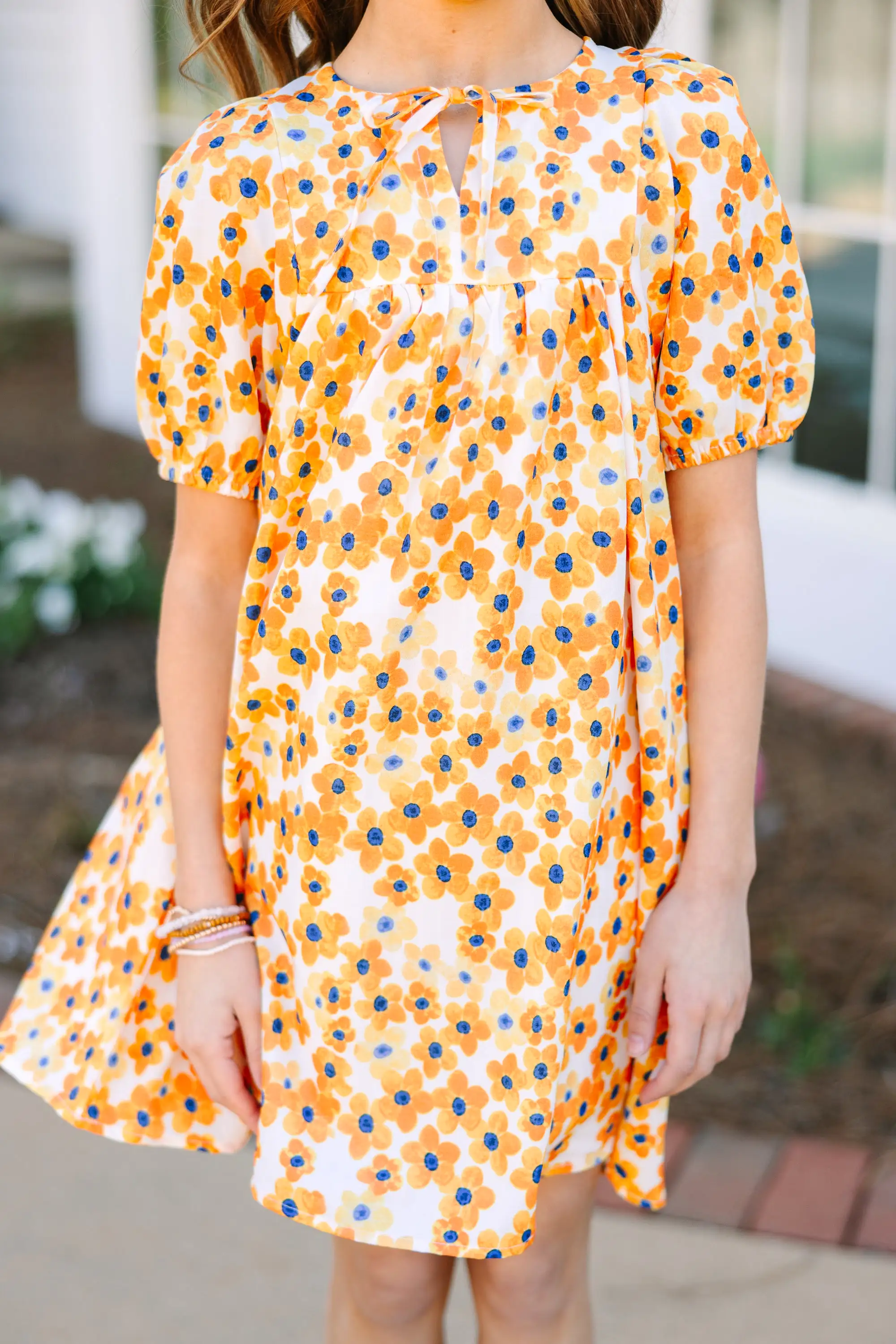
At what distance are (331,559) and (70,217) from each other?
10854mm

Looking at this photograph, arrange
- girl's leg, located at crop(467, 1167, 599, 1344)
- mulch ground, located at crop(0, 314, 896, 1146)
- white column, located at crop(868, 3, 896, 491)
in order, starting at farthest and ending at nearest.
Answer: white column, located at crop(868, 3, 896, 491) → mulch ground, located at crop(0, 314, 896, 1146) → girl's leg, located at crop(467, 1167, 599, 1344)

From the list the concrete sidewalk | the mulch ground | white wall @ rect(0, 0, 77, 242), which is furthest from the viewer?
white wall @ rect(0, 0, 77, 242)

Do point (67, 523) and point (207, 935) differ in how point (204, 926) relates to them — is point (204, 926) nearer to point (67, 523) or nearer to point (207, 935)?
point (207, 935)

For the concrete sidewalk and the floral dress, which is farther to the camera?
the concrete sidewalk

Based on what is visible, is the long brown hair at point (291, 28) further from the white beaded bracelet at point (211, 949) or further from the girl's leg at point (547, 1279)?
the girl's leg at point (547, 1279)

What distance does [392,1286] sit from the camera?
1.56m

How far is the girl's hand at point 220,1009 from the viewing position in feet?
4.79

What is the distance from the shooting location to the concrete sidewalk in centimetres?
219

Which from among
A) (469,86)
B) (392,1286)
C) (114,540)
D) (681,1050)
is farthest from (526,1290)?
(114,540)

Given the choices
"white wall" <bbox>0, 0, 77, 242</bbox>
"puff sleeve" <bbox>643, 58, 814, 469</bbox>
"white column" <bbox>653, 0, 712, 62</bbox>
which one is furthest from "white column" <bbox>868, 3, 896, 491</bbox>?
"white wall" <bbox>0, 0, 77, 242</bbox>

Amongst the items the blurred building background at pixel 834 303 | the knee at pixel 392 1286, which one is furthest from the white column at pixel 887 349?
the knee at pixel 392 1286

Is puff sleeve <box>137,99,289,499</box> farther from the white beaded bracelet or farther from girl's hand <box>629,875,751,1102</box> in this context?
girl's hand <box>629,875,751,1102</box>

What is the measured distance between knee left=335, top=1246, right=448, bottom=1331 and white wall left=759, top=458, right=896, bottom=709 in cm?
263

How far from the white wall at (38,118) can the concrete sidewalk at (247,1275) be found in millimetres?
9880
